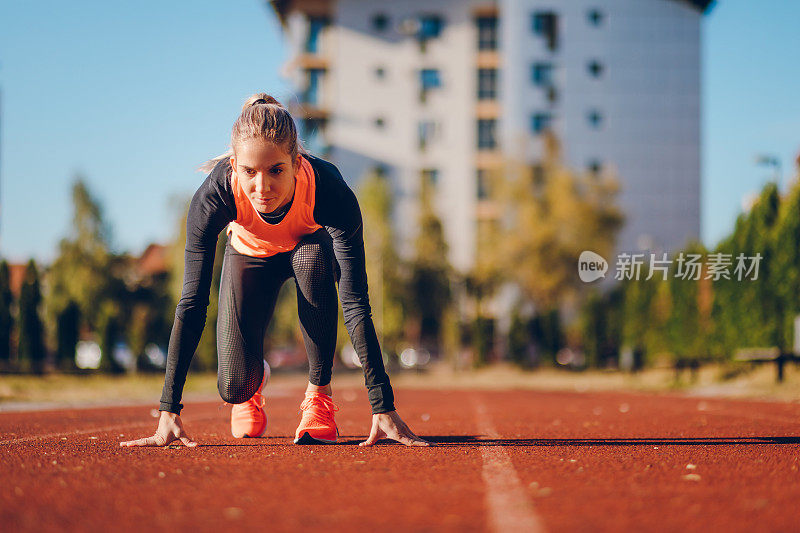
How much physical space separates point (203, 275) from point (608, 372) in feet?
82.3

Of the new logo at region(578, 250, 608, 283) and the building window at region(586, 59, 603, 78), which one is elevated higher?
the building window at region(586, 59, 603, 78)

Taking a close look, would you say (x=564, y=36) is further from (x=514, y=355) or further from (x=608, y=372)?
(x=608, y=372)

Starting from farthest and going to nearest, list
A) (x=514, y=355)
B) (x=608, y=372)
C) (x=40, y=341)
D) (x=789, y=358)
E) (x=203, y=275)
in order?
(x=514, y=355), (x=608, y=372), (x=40, y=341), (x=789, y=358), (x=203, y=275)

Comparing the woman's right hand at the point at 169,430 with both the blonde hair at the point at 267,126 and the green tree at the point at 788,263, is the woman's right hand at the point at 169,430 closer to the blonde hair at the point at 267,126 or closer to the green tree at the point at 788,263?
the blonde hair at the point at 267,126

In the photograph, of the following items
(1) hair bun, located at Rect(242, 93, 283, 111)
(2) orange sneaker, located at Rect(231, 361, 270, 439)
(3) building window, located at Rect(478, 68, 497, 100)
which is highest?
(3) building window, located at Rect(478, 68, 497, 100)

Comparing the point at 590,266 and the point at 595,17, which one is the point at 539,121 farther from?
the point at 590,266

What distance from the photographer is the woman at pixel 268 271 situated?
482cm

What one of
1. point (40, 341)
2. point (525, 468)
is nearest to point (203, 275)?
point (525, 468)

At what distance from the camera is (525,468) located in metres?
4.28

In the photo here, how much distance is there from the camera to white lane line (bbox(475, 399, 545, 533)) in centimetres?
289

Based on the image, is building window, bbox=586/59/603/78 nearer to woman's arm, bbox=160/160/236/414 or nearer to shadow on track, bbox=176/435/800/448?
shadow on track, bbox=176/435/800/448

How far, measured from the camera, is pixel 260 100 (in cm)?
510

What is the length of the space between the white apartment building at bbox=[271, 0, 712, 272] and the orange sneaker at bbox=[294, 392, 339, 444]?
42.4m

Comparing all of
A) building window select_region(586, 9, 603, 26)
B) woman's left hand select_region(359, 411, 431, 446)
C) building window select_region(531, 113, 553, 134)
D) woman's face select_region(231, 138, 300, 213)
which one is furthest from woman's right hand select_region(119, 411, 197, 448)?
building window select_region(586, 9, 603, 26)
